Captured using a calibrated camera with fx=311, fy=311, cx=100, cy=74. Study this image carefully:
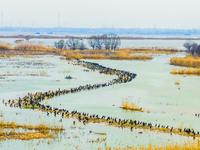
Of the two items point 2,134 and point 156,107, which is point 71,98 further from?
point 2,134

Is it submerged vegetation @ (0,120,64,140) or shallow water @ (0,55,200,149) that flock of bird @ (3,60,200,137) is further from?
submerged vegetation @ (0,120,64,140)

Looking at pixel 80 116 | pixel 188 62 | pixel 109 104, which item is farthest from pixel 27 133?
pixel 188 62

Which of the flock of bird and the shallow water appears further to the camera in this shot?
the flock of bird

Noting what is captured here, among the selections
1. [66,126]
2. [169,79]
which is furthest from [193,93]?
[66,126]

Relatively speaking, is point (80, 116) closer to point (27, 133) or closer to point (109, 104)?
point (27, 133)

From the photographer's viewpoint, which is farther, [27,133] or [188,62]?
[188,62]

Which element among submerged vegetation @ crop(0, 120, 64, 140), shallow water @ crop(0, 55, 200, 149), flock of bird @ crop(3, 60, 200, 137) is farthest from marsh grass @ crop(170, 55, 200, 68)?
submerged vegetation @ crop(0, 120, 64, 140)

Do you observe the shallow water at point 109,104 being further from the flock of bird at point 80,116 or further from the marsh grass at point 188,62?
the marsh grass at point 188,62

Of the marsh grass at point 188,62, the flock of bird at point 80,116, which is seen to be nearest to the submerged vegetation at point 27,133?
the flock of bird at point 80,116
